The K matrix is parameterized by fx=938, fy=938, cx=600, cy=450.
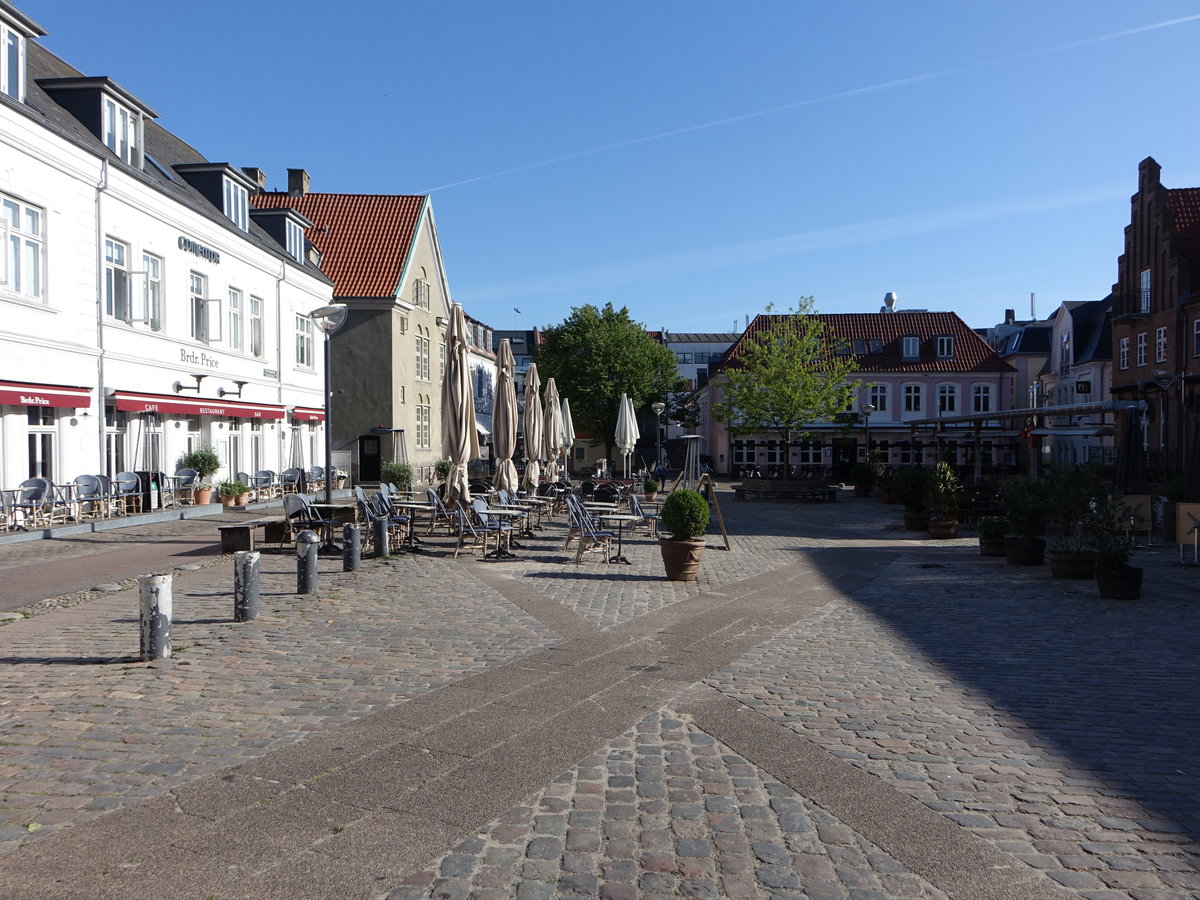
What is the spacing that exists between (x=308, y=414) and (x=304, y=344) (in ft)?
9.00

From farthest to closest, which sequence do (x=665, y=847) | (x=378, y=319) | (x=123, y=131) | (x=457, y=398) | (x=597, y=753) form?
(x=378, y=319)
(x=123, y=131)
(x=457, y=398)
(x=597, y=753)
(x=665, y=847)

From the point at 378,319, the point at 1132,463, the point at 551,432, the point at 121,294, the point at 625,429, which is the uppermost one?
the point at 378,319

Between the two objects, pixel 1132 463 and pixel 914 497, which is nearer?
pixel 1132 463

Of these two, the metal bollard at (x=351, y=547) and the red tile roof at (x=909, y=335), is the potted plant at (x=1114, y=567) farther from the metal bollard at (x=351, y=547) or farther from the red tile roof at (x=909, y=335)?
the red tile roof at (x=909, y=335)

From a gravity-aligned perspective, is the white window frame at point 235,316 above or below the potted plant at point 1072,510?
above

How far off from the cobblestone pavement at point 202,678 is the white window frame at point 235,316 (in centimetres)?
2005

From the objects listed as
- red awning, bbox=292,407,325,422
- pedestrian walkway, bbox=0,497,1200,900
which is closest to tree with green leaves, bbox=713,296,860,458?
red awning, bbox=292,407,325,422

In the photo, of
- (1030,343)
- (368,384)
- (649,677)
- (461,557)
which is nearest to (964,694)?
(649,677)

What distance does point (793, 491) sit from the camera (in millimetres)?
35188

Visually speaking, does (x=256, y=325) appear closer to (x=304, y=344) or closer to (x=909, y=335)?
(x=304, y=344)

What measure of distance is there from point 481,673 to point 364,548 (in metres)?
9.17

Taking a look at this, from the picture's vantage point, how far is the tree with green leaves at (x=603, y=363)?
5966 centimetres

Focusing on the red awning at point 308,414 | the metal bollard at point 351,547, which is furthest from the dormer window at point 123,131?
the metal bollard at point 351,547

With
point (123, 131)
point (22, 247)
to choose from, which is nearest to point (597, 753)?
point (22, 247)
